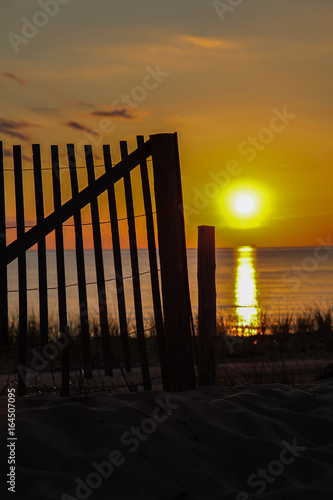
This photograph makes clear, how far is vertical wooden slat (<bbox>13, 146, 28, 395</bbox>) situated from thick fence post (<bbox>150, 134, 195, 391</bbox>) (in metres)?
1.07

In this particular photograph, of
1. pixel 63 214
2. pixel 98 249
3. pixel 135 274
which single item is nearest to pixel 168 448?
pixel 63 214

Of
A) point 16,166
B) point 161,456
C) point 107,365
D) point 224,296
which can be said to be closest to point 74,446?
point 161,456

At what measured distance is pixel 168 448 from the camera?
2695 millimetres

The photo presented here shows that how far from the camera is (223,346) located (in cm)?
864

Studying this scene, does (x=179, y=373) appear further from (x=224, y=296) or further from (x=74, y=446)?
(x=224, y=296)

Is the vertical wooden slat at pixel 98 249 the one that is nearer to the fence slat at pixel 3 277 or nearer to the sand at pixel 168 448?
the fence slat at pixel 3 277

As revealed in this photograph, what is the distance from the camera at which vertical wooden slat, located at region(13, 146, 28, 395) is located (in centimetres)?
420

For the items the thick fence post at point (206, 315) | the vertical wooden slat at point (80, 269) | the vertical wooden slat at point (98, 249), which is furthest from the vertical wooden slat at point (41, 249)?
the thick fence post at point (206, 315)

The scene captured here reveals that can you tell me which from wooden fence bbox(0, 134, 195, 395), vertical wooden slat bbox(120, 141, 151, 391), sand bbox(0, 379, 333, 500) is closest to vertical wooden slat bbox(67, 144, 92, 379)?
wooden fence bbox(0, 134, 195, 395)

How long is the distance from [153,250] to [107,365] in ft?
3.39

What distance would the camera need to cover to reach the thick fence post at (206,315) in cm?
439

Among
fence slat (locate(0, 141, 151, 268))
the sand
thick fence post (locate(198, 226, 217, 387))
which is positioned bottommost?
the sand

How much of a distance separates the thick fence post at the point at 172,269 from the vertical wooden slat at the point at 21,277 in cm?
107

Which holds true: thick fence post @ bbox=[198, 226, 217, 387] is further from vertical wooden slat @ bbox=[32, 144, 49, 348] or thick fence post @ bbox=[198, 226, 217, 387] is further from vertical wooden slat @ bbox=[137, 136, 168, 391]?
vertical wooden slat @ bbox=[32, 144, 49, 348]
